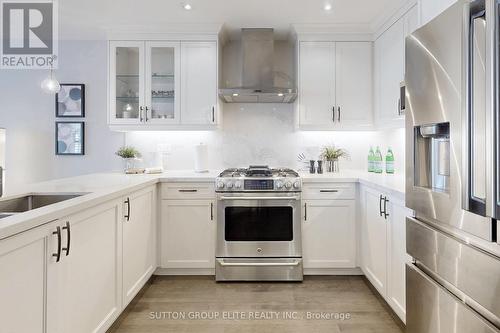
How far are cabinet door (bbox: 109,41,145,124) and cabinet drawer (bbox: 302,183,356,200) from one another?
73.2 inches

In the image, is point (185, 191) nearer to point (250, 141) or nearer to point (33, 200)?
point (250, 141)

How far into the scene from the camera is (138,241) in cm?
243

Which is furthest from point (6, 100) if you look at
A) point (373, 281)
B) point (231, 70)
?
point (373, 281)

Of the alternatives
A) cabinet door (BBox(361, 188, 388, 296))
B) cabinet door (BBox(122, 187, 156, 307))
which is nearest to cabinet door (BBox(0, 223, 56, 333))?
cabinet door (BBox(122, 187, 156, 307))

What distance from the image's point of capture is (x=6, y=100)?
3541mm

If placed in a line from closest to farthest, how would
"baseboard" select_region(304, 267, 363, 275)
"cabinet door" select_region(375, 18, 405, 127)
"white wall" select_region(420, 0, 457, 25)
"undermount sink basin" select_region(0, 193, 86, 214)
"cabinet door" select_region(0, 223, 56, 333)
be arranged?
"cabinet door" select_region(0, 223, 56, 333)
"white wall" select_region(420, 0, 457, 25)
"undermount sink basin" select_region(0, 193, 86, 214)
"cabinet door" select_region(375, 18, 405, 127)
"baseboard" select_region(304, 267, 363, 275)

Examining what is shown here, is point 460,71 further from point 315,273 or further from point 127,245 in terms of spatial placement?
point 315,273

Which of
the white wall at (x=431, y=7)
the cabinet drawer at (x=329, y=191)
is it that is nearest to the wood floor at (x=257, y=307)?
the cabinet drawer at (x=329, y=191)

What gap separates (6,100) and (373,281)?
4.25 m

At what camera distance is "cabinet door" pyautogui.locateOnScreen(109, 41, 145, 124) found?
3234mm

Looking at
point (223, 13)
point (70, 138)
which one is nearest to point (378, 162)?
point (223, 13)

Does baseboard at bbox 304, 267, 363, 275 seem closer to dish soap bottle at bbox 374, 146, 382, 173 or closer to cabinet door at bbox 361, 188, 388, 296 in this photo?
cabinet door at bbox 361, 188, 388, 296

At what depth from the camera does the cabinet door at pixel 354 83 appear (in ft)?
10.7

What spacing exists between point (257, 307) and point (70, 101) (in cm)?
298
